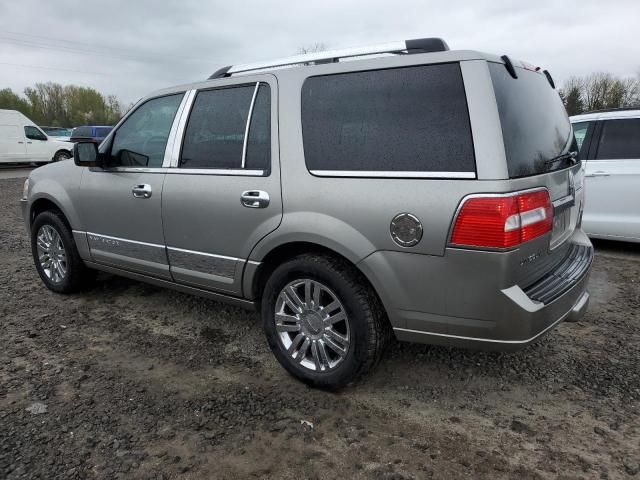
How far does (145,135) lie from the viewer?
12.2 feet

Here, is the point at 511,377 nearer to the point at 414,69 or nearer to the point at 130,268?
the point at 414,69

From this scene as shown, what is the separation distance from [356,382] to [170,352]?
1.40 metres

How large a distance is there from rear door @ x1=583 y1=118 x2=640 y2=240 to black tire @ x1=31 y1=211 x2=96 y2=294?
5586 millimetres

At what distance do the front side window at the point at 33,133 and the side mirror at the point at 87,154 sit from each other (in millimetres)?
18272

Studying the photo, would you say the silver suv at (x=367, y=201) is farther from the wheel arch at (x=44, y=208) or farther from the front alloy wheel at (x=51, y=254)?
the front alloy wheel at (x=51, y=254)

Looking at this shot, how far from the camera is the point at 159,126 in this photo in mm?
3617

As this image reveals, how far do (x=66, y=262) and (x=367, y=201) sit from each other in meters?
3.18

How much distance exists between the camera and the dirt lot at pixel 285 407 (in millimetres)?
2279

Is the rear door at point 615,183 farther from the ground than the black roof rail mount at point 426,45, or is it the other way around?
the black roof rail mount at point 426,45

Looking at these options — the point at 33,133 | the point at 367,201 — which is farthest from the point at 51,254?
the point at 33,133

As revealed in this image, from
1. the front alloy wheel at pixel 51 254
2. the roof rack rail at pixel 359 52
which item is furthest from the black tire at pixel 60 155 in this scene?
the roof rack rail at pixel 359 52

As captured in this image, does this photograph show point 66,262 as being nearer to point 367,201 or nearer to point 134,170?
point 134,170

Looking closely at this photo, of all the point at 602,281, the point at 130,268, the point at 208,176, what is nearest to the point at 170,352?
the point at 130,268

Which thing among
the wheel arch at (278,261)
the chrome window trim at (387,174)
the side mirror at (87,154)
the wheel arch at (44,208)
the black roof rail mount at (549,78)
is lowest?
the wheel arch at (278,261)
